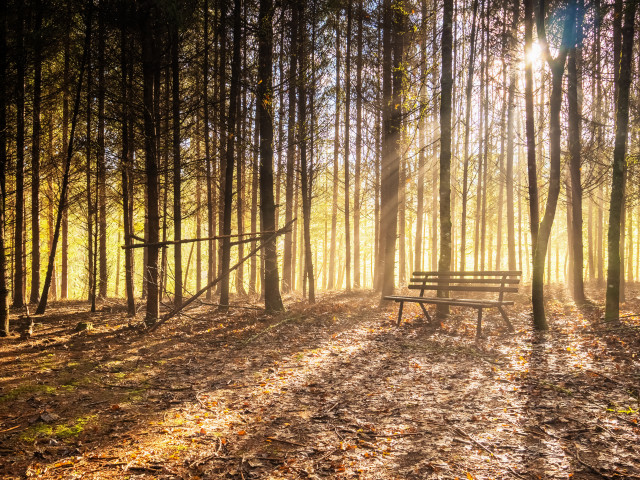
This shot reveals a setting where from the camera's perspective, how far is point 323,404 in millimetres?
4293

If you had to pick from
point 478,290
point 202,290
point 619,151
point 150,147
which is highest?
point 150,147

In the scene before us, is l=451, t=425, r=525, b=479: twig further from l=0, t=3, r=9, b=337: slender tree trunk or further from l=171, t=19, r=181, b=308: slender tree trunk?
l=0, t=3, r=9, b=337: slender tree trunk

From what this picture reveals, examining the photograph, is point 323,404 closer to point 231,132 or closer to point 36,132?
point 231,132

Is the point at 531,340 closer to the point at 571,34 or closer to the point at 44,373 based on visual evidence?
the point at 571,34

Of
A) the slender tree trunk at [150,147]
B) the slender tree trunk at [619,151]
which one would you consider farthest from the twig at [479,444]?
the slender tree trunk at [150,147]

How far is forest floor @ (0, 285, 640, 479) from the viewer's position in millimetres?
2979

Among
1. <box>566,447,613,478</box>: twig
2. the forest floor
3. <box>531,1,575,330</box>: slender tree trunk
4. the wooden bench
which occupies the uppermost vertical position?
<box>531,1,575,330</box>: slender tree trunk

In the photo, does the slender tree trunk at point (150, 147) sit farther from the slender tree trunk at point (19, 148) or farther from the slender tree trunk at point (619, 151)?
the slender tree trunk at point (619, 151)

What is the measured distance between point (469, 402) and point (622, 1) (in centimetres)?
869

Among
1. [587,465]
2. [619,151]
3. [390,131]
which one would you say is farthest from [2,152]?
[619,151]

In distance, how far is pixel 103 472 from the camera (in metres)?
2.83

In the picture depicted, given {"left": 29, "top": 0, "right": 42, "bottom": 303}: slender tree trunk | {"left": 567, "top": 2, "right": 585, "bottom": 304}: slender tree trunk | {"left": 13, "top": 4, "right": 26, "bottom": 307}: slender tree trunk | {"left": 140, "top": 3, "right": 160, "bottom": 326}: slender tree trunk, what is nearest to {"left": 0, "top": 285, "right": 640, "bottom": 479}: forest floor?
{"left": 140, "top": 3, "right": 160, "bottom": 326}: slender tree trunk

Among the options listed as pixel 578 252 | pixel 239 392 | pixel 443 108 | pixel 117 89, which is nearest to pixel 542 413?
pixel 239 392

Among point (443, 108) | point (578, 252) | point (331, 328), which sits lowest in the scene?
point (331, 328)
